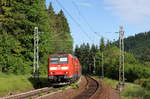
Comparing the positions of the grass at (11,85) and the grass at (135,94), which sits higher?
the grass at (11,85)

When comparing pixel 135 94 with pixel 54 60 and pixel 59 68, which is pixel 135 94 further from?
pixel 54 60

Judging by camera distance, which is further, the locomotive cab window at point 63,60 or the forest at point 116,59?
the forest at point 116,59

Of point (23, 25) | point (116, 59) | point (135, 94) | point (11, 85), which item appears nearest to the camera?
point (135, 94)

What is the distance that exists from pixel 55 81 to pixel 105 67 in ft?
204

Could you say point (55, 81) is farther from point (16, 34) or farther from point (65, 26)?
point (65, 26)

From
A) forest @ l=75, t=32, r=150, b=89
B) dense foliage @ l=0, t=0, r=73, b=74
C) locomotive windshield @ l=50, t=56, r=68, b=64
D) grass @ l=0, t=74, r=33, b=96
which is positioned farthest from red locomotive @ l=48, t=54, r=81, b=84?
dense foliage @ l=0, t=0, r=73, b=74

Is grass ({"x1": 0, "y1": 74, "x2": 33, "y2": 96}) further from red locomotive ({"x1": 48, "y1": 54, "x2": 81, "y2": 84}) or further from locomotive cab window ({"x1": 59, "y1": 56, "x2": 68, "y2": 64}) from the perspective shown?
locomotive cab window ({"x1": 59, "y1": 56, "x2": 68, "y2": 64})

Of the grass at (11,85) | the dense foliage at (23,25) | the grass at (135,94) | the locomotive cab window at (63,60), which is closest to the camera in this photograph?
the grass at (135,94)

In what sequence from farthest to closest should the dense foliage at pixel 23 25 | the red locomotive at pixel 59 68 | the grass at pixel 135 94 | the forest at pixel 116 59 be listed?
the forest at pixel 116 59 → the dense foliage at pixel 23 25 → the red locomotive at pixel 59 68 → the grass at pixel 135 94

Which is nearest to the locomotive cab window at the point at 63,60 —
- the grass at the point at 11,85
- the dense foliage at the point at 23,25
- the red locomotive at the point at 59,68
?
the red locomotive at the point at 59,68

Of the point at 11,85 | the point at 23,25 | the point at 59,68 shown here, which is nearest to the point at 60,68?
the point at 59,68

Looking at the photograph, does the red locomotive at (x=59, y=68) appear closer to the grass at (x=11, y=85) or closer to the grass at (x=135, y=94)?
the grass at (x=11, y=85)

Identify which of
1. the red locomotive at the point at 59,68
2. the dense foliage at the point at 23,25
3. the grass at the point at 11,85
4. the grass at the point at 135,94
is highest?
the dense foliage at the point at 23,25

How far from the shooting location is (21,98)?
22641mm
